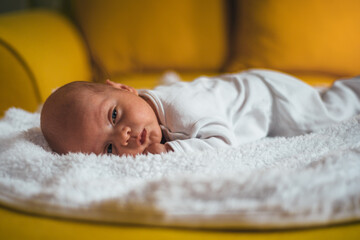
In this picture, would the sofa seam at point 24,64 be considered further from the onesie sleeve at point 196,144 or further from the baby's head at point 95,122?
the onesie sleeve at point 196,144

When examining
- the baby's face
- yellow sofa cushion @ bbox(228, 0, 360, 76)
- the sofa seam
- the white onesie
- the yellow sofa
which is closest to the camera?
the baby's face

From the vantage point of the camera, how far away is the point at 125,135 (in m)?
0.94

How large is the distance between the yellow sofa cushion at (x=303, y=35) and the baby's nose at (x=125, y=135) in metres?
1.13

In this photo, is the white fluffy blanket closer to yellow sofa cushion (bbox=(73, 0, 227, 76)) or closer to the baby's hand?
the baby's hand

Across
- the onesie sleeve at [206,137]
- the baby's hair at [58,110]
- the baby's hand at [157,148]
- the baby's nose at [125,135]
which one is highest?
the baby's hair at [58,110]

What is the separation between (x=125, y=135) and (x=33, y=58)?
2.71 ft

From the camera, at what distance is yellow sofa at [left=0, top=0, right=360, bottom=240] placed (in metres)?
1.54

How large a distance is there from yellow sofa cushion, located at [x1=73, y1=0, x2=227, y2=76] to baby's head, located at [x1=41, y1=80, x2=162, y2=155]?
1.05 meters

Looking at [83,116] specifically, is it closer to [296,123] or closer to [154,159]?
[154,159]

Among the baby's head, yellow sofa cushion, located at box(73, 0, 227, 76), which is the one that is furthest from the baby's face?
yellow sofa cushion, located at box(73, 0, 227, 76)

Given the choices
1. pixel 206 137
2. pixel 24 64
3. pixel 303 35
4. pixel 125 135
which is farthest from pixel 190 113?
pixel 303 35

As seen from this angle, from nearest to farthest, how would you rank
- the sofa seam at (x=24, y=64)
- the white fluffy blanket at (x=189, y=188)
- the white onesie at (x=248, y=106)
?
the white fluffy blanket at (x=189, y=188), the white onesie at (x=248, y=106), the sofa seam at (x=24, y=64)

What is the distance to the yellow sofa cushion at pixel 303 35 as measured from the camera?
1728 millimetres

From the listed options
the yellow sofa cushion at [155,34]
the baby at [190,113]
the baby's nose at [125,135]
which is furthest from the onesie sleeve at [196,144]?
the yellow sofa cushion at [155,34]
